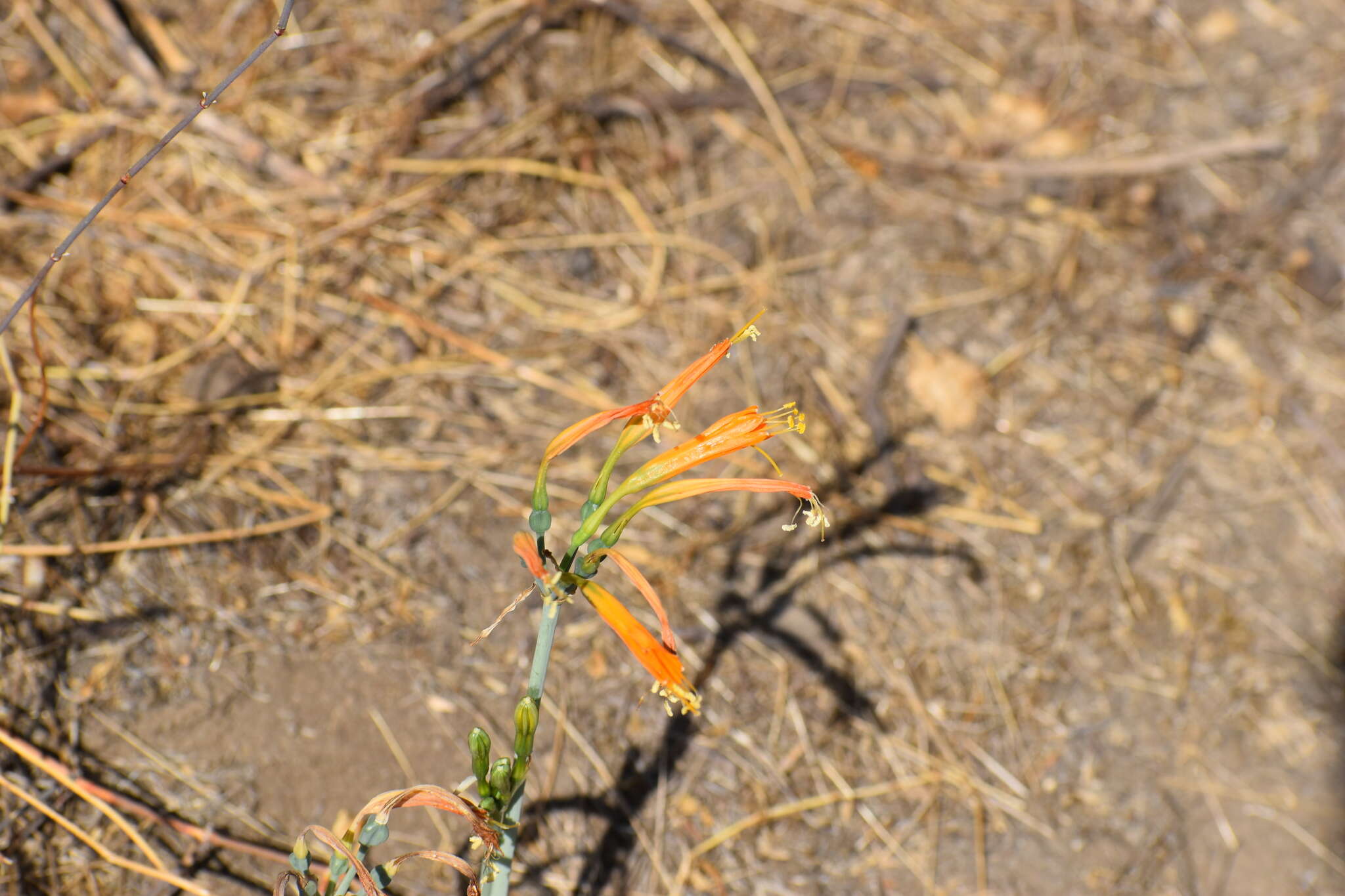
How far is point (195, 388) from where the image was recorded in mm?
2369

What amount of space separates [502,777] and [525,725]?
0.25 feet

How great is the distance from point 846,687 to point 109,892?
1.61m

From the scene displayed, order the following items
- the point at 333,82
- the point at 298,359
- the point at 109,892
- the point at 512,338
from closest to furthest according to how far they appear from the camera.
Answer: the point at 109,892 < the point at 298,359 < the point at 512,338 < the point at 333,82

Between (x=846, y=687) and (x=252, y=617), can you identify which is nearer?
(x=252, y=617)

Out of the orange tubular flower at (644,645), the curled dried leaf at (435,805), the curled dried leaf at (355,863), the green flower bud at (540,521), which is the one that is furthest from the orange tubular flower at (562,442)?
the curled dried leaf at (355,863)

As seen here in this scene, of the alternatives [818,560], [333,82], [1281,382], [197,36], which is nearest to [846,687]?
[818,560]

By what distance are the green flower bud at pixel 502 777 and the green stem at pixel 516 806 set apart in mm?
16

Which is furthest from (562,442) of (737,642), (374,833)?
(737,642)

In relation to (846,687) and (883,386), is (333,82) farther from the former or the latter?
(846,687)

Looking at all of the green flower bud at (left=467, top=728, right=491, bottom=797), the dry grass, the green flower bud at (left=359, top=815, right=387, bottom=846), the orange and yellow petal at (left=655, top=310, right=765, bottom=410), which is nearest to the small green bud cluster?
the green flower bud at (left=467, top=728, right=491, bottom=797)

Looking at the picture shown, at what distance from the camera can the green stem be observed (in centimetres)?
127

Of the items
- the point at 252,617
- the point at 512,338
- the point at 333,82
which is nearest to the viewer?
the point at 252,617

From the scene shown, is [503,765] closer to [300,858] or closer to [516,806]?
[516,806]

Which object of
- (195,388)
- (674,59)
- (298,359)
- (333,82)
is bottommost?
(195,388)
